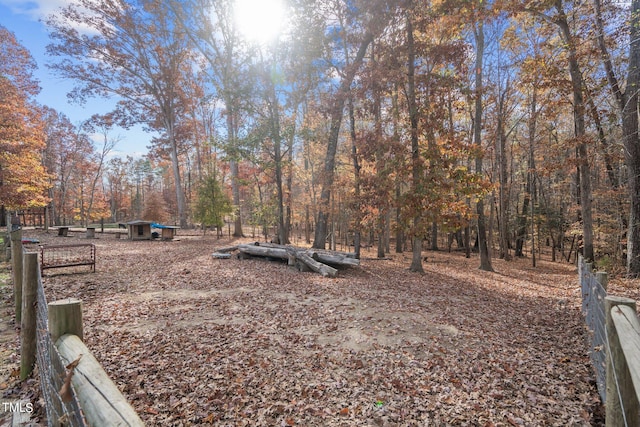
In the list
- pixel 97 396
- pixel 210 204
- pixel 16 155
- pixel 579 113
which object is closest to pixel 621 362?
pixel 97 396

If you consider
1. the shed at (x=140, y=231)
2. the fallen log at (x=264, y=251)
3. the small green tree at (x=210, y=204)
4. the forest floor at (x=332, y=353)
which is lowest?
the forest floor at (x=332, y=353)

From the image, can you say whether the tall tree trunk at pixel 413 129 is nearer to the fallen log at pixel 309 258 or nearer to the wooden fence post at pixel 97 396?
the fallen log at pixel 309 258

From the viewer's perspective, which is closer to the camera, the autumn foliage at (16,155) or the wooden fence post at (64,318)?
the wooden fence post at (64,318)

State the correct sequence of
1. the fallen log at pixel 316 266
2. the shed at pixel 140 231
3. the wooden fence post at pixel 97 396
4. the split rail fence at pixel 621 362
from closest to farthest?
the wooden fence post at pixel 97 396 < the split rail fence at pixel 621 362 < the fallen log at pixel 316 266 < the shed at pixel 140 231

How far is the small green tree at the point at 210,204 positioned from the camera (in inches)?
723

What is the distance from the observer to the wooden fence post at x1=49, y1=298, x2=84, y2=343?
1.94m

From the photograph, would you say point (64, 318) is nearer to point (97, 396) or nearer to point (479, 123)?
point (97, 396)

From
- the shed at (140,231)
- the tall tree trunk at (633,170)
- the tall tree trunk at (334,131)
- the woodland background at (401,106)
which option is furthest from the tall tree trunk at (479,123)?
the shed at (140,231)

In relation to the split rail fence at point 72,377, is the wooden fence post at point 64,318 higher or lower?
higher

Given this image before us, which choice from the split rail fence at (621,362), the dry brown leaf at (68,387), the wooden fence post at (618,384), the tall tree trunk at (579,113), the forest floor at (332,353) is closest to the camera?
the dry brown leaf at (68,387)

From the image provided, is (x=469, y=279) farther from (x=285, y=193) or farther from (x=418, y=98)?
(x=285, y=193)

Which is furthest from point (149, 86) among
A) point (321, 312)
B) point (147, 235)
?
point (321, 312)

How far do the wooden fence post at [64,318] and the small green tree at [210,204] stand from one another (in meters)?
16.9

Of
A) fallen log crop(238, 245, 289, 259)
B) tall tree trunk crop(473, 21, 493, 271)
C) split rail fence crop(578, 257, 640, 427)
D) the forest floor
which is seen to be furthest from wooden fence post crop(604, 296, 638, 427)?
tall tree trunk crop(473, 21, 493, 271)
